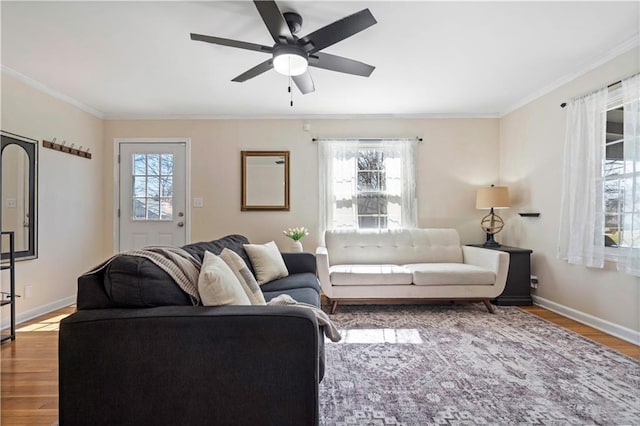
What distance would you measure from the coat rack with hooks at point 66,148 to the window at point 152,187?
546mm

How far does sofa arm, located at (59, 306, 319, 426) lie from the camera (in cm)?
125

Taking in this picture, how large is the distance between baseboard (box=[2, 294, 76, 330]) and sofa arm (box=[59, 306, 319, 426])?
9.11 feet

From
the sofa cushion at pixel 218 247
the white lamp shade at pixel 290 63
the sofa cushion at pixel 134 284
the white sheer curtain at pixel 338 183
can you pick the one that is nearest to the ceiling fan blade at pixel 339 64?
the white lamp shade at pixel 290 63

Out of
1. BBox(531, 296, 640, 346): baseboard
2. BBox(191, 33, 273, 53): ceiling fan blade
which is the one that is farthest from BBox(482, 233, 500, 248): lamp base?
BBox(191, 33, 273, 53): ceiling fan blade

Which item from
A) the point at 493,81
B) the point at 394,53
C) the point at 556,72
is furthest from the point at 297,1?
the point at 556,72

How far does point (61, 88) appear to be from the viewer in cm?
363

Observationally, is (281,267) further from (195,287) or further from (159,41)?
(159,41)

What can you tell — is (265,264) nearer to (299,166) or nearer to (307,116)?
(299,166)

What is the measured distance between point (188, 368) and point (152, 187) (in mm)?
3839

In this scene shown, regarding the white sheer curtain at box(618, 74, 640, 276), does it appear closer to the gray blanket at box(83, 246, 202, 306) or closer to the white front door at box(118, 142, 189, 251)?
the gray blanket at box(83, 246, 202, 306)

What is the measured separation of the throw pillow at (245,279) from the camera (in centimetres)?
172

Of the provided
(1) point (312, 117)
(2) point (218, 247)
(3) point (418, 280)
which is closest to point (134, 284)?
(2) point (218, 247)

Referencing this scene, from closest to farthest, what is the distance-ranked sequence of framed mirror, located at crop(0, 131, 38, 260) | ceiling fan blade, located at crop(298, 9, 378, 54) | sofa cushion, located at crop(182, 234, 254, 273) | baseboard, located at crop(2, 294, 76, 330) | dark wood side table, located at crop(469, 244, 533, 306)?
ceiling fan blade, located at crop(298, 9, 378, 54) → sofa cushion, located at crop(182, 234, 254, 273) → framed mirror, located at crop(0, 131, 38, 260) → baseboard, located at crop(2, 294, 76, 330) → dark wood side table, located at crop(469, 244, 533, 306)

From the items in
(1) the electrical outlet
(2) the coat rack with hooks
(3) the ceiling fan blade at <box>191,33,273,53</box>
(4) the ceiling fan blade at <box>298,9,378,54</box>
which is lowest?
(1) the electrical outlet
